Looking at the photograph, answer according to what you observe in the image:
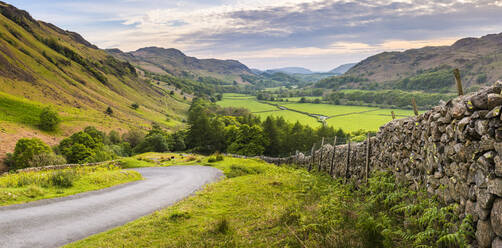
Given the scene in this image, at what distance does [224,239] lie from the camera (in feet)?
27.6

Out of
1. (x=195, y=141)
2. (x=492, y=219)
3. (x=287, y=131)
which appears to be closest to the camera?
(x=492, y=219)

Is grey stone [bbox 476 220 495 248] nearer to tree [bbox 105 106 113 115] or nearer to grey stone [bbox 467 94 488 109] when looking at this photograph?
grey stone [bbox 467 94 488 109]

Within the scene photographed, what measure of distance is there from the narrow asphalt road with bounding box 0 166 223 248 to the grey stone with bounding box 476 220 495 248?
37.7 ft

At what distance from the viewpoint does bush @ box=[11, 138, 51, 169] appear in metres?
61.9

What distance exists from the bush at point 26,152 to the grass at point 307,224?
6743 cm

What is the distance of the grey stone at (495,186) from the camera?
4.32 meters

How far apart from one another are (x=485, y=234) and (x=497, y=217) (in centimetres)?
51

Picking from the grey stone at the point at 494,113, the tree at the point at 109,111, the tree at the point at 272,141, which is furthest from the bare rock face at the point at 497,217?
the tree at the point at 109,111

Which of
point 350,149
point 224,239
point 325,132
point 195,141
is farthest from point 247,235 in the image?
point 325,132

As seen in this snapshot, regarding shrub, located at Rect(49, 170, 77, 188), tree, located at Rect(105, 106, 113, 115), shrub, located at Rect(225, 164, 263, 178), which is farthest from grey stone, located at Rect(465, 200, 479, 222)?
tree, located at Rect(105, 106, 113, 115)

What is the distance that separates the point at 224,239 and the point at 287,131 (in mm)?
89234

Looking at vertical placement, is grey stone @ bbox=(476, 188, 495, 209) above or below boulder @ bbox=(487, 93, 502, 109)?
below

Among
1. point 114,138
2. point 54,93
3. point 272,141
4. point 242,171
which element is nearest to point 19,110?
point 54,93

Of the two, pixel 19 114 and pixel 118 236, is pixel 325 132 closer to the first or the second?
pixel 118 236
